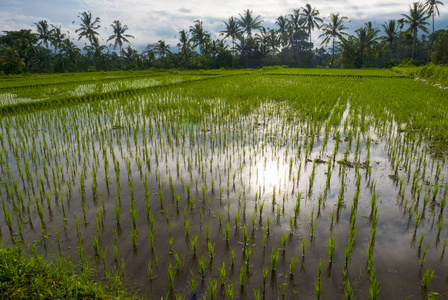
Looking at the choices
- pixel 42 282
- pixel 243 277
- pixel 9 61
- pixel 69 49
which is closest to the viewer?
pixel 42 282

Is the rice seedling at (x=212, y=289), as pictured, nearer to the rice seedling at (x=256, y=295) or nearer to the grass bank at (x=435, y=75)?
the rice seedling at (x=256, y=295)

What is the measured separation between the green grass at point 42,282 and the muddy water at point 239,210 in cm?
19

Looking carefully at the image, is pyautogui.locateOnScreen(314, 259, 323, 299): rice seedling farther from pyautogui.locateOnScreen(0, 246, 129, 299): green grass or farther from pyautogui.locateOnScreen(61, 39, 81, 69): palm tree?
pyautogui.locateOnScreen(61, 39, 81, 69): palm tree

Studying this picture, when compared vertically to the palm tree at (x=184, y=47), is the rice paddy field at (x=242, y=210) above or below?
below

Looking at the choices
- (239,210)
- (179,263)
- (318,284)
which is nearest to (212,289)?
(179,263)

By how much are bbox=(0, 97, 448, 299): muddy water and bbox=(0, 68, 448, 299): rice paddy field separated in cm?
1

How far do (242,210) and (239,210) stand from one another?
0.13 feet

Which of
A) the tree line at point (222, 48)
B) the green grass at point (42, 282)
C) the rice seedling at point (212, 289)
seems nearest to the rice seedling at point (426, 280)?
the rice seedling at point (212, 289)

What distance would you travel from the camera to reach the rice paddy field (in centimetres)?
200

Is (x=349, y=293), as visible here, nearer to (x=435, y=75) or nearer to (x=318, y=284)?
(x=318, y=284)

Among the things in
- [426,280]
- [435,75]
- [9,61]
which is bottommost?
[426,280]

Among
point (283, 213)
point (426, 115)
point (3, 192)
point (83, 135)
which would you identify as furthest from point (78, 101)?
point (426, 115)

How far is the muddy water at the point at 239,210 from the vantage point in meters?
2.03

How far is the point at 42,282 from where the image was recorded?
1.83 metres
